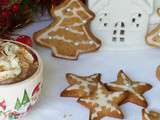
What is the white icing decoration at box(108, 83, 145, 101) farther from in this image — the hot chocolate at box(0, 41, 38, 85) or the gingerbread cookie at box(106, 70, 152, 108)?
the hot chocolate at box(0, 41, 38, 85)

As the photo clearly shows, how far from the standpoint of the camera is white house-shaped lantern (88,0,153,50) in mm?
770

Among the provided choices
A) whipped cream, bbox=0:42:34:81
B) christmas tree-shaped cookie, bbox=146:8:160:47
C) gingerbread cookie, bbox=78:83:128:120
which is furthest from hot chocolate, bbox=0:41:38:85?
christmas tree-shaped cookie, bbox=146:8:160:47

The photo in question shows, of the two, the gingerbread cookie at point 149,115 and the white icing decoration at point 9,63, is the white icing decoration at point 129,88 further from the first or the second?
the white icing decoration at point 9,63

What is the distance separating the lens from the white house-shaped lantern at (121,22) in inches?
30.3

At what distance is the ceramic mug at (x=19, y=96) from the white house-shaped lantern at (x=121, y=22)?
0.64ft

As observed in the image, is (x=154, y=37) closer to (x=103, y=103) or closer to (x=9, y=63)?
(x=103, y=103)

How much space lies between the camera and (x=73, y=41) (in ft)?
2.59

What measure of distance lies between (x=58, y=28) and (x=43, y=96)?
15 centimetres

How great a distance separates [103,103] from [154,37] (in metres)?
0.19

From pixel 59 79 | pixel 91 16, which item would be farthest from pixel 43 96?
pixel 91 16

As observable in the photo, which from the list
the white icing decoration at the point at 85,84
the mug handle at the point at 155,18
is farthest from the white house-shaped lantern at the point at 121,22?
the white icing decoration at the point at 85,84

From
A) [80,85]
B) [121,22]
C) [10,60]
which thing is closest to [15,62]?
[10,60]

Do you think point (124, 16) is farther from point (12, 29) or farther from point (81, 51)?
point (12, 29)

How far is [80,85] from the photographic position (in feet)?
2.32
